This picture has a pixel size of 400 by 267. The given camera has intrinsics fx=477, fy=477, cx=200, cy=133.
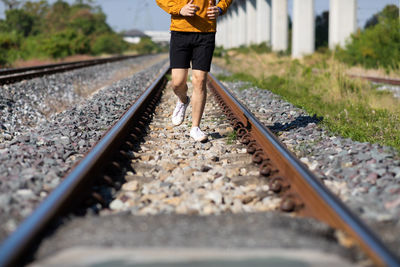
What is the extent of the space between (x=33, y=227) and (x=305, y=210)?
1502 mm

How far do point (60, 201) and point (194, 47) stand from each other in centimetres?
269

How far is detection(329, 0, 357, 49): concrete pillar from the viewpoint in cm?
2352

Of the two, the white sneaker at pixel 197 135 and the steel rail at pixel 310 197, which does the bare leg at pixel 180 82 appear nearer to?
the white sneaker at pixel 197 135

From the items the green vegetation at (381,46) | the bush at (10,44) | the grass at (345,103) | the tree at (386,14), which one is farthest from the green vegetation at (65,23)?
the grass at (345,103)

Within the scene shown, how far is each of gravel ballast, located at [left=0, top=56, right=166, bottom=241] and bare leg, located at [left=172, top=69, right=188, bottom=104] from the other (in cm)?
94

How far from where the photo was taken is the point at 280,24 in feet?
109

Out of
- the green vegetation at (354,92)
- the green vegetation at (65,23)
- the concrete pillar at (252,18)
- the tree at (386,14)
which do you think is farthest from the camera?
the green vegetation at (65,23)

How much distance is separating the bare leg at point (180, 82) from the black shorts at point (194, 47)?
0.12 metres

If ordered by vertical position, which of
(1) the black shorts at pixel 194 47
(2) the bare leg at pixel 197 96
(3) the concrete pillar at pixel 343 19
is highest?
(3) the concrete pillar at pixel 343 19

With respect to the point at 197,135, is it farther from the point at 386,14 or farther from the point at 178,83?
the point at 386,14

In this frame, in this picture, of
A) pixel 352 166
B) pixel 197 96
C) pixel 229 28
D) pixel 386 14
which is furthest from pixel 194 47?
pixel 229 28

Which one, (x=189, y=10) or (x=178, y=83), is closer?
(x=189, y=10)

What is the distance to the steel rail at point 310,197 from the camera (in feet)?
6.60

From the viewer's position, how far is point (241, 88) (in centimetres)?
1046
